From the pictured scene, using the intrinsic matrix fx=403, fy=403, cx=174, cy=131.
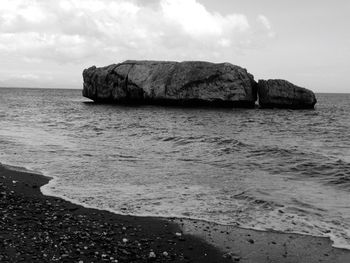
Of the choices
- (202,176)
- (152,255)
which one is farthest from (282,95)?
(152,255)

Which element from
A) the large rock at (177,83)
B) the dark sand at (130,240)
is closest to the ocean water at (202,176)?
the dark sand at (130,240)

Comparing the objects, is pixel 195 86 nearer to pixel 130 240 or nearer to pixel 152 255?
pixel 130 240

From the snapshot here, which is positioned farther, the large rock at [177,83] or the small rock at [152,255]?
the large rock at [177,83]

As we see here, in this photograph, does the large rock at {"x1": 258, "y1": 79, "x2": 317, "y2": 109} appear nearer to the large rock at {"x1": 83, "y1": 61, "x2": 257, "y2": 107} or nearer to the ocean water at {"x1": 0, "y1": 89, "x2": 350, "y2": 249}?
the large rock at {"x1": 83, "y1": 61, "x2": 257, "y2": 107}

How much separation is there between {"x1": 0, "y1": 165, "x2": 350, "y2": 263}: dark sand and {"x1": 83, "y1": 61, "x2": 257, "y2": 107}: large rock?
51242 millimetres

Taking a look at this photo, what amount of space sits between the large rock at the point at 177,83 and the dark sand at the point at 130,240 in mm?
51242

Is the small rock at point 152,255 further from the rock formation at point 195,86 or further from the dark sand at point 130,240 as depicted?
the rock formation at point 195,86

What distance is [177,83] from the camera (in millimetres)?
61656

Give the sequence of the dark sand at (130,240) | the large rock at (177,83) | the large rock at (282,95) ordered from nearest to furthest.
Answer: the dark sand at (130,240) < the large rock at (177,83) < the large rock at (282,95)

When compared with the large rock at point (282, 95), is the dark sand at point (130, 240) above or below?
below

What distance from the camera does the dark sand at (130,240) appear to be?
275 inches

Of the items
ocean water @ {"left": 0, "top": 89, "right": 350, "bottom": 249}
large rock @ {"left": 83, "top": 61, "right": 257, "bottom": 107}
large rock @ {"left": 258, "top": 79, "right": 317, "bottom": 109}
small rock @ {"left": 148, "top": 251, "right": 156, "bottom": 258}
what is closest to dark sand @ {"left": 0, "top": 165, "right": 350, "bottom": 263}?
small rock @ {"left": 148, "top": 251, "right": 156, "bottom": 258}

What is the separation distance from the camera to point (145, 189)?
12.3 metres

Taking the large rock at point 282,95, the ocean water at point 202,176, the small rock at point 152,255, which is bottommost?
the ocean water at point 202,176
